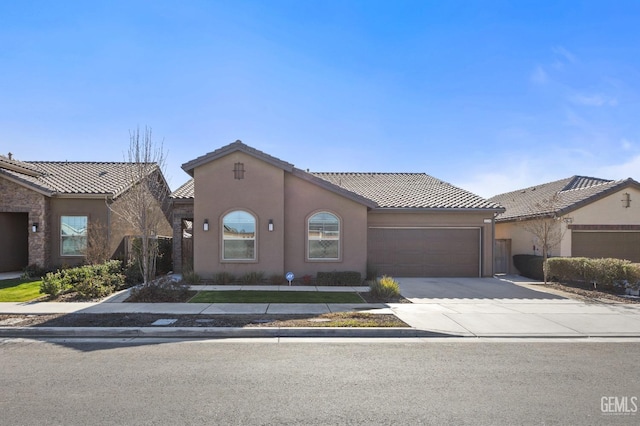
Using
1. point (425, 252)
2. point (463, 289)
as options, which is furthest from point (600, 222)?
point (463, 289)

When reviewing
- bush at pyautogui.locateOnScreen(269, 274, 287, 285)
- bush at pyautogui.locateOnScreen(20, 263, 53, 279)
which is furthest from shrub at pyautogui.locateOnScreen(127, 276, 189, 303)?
bush at pyautogui.locateOnScreen(20, 263, 53, 279)

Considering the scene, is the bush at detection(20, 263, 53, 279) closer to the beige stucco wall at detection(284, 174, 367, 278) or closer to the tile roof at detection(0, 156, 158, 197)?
the tile roof at detection(0, 156, 158, 197)

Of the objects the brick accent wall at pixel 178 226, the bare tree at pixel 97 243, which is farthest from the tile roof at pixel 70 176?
the brick accent wall at pixel 178 226

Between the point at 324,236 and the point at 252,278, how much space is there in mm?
3315

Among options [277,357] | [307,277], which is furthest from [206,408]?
[307,277]

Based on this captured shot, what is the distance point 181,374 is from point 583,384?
5.75 m

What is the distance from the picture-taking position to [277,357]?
6.43 m

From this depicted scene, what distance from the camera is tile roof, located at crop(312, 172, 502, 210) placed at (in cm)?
1731

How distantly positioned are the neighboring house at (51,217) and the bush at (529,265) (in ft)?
55.9

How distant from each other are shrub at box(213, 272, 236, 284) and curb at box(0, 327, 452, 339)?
20.9ft

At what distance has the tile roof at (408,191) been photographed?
1731cm

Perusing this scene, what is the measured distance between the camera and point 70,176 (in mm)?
19234

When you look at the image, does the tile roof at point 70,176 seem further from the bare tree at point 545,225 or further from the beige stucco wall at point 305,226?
the bare tree at point 545,225

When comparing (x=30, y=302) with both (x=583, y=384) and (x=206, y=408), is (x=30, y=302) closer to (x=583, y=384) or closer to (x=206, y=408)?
(x=206, y=408)
